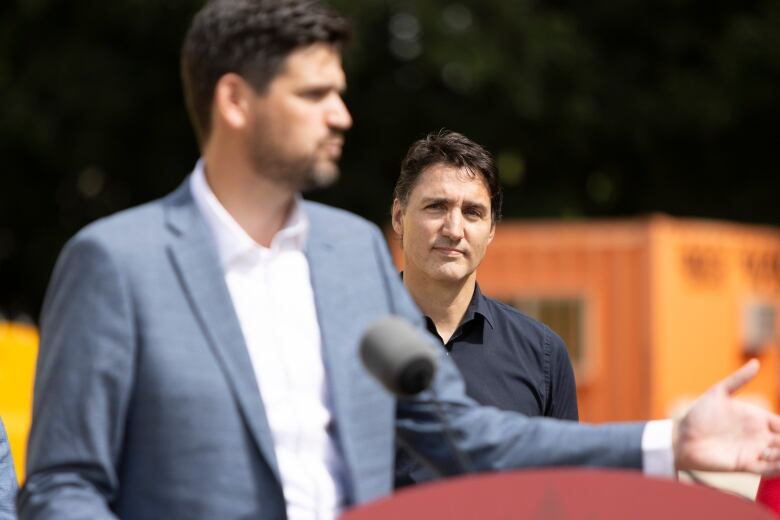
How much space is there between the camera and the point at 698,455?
2473 millimetres

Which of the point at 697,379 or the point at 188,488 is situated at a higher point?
the point at 188,488

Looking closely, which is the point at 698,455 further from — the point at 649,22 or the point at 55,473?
the point at 649,22

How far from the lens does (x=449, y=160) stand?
4.08 m

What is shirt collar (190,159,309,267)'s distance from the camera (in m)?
2.50

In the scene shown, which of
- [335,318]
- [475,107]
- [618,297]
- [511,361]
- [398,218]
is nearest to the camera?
[335,318]

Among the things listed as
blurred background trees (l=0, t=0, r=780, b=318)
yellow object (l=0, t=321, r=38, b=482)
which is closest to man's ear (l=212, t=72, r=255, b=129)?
yellow object (l=0, t=321, r=38, b=482)

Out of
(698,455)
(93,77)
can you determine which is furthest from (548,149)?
(698,455)

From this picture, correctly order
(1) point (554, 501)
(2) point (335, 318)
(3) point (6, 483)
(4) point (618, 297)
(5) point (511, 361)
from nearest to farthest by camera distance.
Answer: (1) point (554, 501), (2) point (335, 318), (3) point (6, 483), (5) point (511, 361), (4) point (618, 297)

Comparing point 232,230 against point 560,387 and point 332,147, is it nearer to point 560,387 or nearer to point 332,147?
point 332,147

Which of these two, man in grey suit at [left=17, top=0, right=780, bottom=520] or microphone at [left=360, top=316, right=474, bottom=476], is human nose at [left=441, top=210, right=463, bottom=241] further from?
microphone at [left=360, top=316, right=474, bottom=476]

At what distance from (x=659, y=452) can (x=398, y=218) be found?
1828 millimetres

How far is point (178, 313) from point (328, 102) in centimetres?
45

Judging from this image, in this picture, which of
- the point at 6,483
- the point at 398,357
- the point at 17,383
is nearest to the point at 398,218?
the point at 6,483

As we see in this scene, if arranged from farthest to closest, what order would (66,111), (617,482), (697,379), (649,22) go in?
(649,22)
(66,111)
(697,379)
(617,482)
